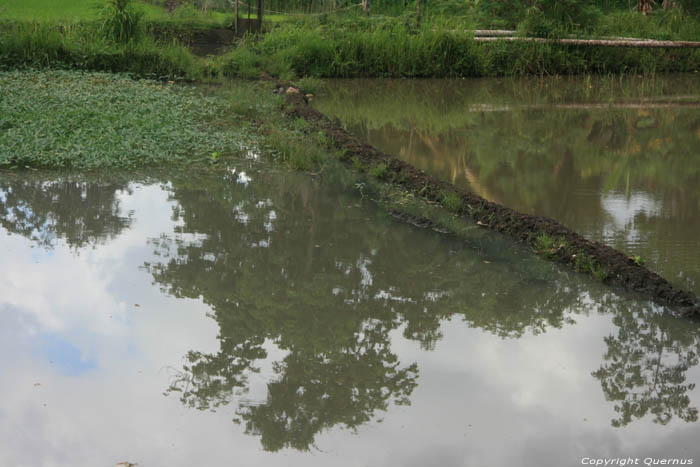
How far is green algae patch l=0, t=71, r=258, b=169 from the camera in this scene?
7.43 m

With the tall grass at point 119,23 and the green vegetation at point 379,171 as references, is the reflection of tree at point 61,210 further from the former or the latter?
the tall grass at point 119,23

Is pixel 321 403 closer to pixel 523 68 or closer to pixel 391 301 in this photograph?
pixel 391 301

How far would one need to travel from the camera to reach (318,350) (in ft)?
13.3

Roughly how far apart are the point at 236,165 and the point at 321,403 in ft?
14.4

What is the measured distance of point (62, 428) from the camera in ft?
10.8

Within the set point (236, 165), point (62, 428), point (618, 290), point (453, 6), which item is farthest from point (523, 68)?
point (62, 428)

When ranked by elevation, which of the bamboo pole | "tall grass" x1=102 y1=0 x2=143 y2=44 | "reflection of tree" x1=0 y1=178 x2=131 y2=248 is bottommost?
"reflection of tree" x1=0 y1=178 x2=131 y2=248

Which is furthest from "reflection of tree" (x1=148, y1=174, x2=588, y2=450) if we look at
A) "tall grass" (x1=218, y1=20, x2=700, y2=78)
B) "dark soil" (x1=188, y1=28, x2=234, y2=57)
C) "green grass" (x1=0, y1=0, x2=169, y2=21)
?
"green grass" (x1=0, y1=0, x2=169, y2=21)

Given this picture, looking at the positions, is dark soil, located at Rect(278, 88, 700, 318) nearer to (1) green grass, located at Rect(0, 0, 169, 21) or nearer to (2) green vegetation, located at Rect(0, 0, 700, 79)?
(2) green vegetation, located at Rect(0, 0, 700, 79)

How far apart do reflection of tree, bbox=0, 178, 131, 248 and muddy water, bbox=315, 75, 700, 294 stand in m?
3.25

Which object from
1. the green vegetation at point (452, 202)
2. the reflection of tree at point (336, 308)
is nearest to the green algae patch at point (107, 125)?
the reflection of tree at point (336, 308)

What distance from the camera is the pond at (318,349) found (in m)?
3.27

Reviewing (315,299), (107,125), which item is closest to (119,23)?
(107,125)

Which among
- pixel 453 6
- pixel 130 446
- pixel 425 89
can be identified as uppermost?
pixel 453 6
